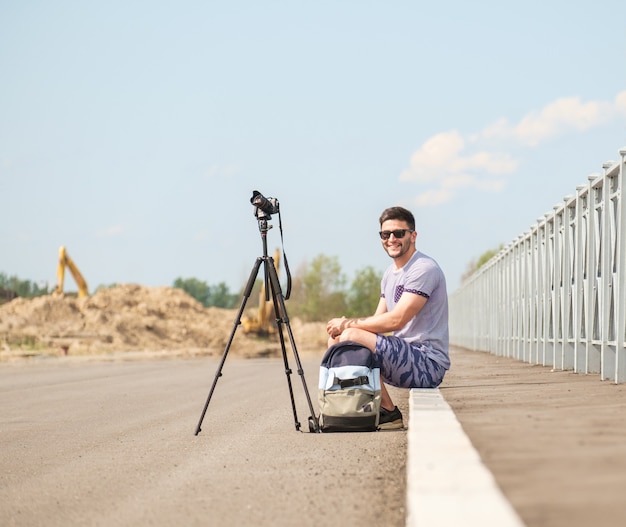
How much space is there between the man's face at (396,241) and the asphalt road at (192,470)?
1.43m

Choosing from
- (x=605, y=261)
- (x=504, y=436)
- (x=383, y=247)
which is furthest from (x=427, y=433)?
(x=605, y=261)

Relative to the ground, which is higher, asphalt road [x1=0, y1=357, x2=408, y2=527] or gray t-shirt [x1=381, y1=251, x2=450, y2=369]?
gray t-shirt [x1=381, y1=251, x2=450, y2=369]

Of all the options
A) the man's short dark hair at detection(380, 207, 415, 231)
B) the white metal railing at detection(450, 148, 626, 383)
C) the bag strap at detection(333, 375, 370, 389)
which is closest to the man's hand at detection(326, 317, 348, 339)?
the bag strap at detection(333, 375, 370, 389)

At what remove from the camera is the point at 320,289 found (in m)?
122

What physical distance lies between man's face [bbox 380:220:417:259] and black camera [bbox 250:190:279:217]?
0.89 meters

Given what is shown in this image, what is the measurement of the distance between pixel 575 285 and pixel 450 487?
1244 centimetres

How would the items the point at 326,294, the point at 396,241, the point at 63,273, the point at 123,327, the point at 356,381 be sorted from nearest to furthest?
the point at 356,381 → the point at 396,241 → the point at 63,273 → the point at 123,327 → the point at 326,294

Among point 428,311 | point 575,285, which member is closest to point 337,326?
point 428,311

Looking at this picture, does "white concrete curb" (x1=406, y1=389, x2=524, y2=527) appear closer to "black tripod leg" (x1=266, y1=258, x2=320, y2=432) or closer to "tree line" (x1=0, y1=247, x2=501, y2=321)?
"black tripod leg" (x1=266, y1=258, x2=320, y2=432)

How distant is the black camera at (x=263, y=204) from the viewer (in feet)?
29.4

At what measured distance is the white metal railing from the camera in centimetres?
1313

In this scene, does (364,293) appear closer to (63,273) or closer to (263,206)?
(63,273)

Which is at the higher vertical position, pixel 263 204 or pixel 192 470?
pixel 263 204

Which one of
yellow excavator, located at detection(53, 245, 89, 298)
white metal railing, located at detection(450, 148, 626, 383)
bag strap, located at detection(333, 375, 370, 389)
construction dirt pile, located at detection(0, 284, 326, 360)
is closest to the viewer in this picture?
bag strap, located at detection(333, 375, 370, 389)
